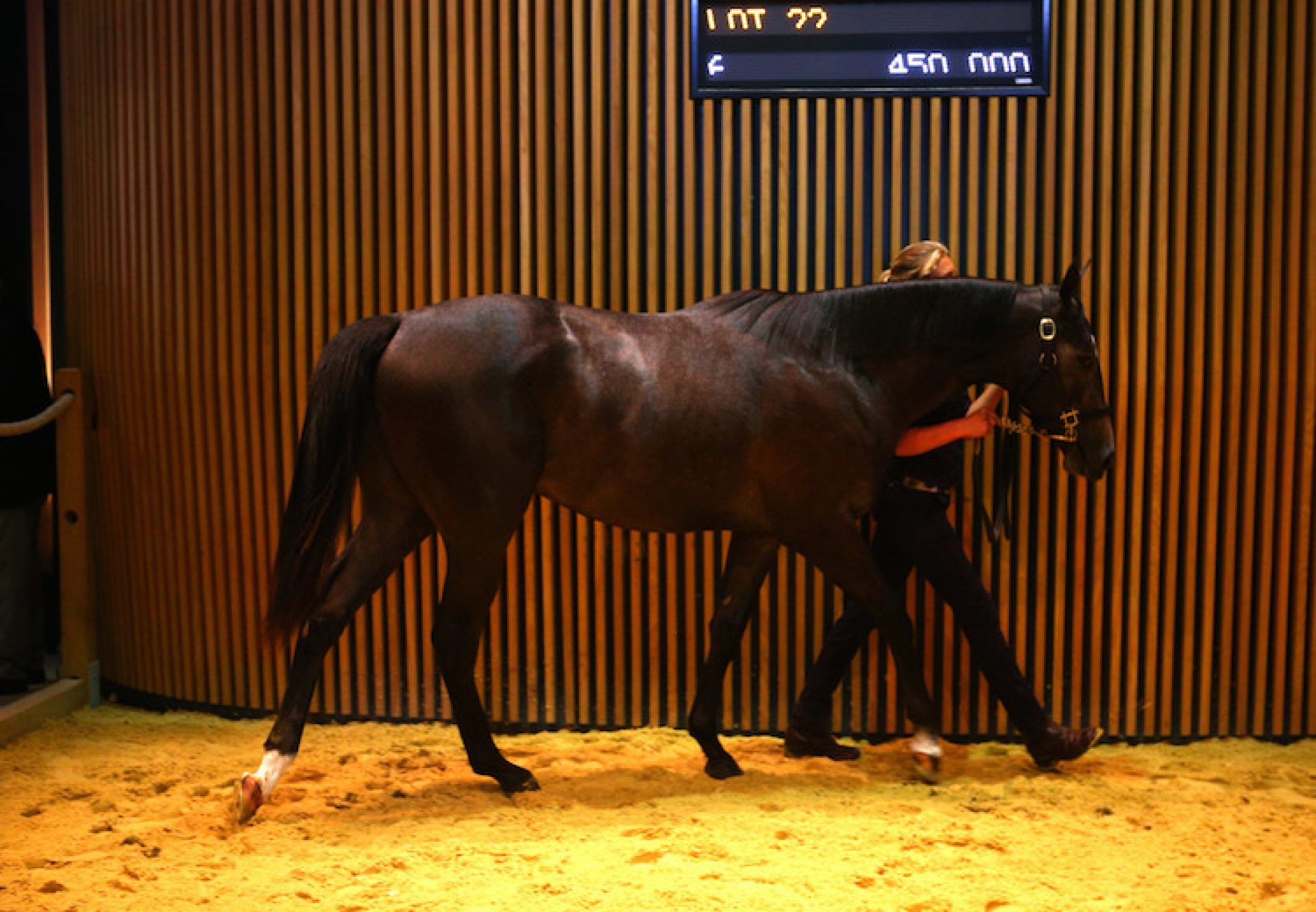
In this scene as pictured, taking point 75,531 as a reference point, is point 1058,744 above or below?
below

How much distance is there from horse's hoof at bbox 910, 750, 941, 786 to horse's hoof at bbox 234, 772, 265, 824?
196 centimetres

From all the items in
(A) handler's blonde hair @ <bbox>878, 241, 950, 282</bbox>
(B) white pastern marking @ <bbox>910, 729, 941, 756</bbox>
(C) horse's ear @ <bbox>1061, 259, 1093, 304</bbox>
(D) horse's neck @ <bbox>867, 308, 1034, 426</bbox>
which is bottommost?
(B) white pastern marking @ <bbox>910, 729, 941, 756</bbox>

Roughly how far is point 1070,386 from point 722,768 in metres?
1.60

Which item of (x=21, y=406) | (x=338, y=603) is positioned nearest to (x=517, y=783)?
(x=338, y=603)

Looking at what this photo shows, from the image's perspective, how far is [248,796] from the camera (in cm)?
346

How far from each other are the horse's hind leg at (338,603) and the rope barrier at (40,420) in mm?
1604

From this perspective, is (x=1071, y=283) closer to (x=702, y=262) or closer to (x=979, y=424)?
(x=979, y=424)

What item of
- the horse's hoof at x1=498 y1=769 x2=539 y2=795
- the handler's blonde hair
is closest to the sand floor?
the horse's hoof at x1=498 y1=769 x2=539 y2=795

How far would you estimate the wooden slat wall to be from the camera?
4.23 meters

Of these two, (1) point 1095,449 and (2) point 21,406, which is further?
(2) point 21,406

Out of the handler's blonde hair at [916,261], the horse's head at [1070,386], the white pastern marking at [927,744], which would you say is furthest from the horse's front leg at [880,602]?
the handler's blonde hair at [916,261]

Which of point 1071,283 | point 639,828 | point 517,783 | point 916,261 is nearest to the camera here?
point 639,828

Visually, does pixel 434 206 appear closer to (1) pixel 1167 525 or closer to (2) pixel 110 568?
(2) pixel 110 568

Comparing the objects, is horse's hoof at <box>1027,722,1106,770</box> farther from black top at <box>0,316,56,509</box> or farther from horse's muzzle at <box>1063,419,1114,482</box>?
black top at <box>0,316,56,509</box>
